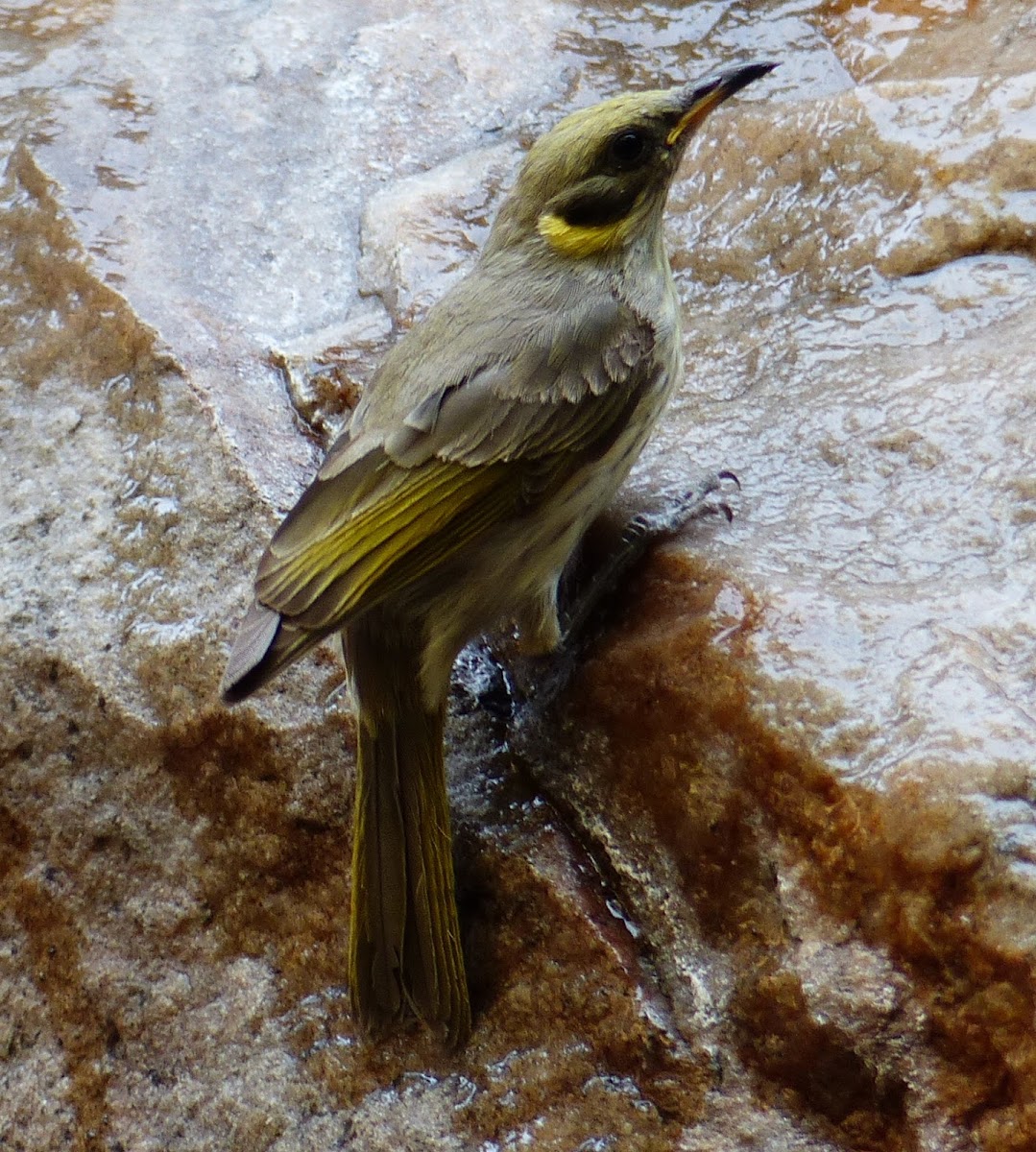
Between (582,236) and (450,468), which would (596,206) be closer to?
(582,236)

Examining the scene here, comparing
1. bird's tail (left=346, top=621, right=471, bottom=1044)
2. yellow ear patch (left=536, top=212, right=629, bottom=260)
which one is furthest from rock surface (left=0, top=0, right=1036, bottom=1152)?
yellow ear patch (left=536, top=212, right=629, bottom=260)

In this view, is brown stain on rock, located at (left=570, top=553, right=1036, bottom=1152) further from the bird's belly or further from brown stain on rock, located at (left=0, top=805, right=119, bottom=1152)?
brown stain on rock, located at (left=0, top=805, right=119, bottom=1152)

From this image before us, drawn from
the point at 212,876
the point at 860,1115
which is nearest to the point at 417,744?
the point at 212,876

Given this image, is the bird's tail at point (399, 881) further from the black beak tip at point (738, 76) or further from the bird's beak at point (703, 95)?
the black beak tip at point (738, 76)

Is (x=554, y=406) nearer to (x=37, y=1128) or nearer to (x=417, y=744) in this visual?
(x=417, y=744)

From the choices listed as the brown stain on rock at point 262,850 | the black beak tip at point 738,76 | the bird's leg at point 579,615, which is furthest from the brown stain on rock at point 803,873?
the black beak tip at point 738,76

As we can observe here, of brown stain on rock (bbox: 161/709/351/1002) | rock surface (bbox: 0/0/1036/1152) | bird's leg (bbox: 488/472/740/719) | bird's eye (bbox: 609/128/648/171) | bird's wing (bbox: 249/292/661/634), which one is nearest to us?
rock surface (bbox: 0/0/1036/1152)
